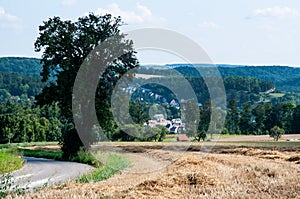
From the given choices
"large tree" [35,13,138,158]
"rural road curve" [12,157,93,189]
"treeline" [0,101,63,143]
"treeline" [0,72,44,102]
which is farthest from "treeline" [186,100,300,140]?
"treeline" [0,72,44,102]

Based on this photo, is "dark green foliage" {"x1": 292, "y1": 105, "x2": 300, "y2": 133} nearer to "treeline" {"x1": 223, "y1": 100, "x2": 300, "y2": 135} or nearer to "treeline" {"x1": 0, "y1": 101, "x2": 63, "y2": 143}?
"treeline" {"x1": 223, "y1": 100, "x2": 300, "y2": 135}

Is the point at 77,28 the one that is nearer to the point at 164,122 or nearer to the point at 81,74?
the point at 81,74

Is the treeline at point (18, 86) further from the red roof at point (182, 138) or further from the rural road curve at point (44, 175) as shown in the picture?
the rural road curve at point (44, 175)

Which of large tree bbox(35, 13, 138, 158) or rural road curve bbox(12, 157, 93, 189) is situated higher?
large tree bbox(35, 13, 138, 158)

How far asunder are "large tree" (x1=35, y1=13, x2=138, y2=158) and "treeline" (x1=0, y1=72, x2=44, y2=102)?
140 m

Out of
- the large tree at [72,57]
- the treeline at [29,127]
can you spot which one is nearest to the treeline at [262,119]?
the treeline at [29,127]

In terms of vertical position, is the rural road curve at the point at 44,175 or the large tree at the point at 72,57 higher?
the large tree at the point at 72,57

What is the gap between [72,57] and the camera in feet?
143

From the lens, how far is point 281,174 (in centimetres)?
1781

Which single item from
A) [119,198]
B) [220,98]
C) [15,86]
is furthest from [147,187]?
[15,86]

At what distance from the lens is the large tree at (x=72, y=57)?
43.0 m

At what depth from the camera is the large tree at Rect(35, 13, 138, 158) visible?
43.0 metres

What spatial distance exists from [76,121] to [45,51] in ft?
21.9

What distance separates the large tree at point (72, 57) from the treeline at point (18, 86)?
139778mm
